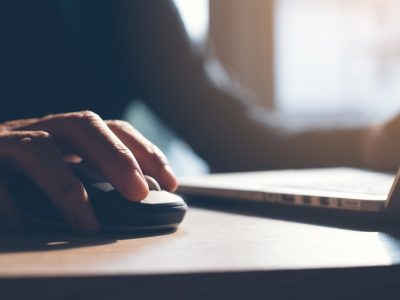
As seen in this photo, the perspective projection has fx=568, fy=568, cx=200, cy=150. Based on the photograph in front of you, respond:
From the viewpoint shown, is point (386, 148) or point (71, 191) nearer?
point (71, 191)

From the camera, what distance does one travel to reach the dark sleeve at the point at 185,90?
135 cm

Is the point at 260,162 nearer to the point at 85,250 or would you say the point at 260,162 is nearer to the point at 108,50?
the point at 108,50

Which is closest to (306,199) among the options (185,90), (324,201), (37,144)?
(324,201)

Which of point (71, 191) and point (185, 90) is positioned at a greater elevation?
point (71, 191)

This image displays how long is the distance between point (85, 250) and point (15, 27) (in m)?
0.92

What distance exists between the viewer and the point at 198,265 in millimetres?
319

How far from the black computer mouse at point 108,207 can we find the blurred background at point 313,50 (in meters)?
1.57

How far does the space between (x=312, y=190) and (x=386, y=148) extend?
0.35 metres

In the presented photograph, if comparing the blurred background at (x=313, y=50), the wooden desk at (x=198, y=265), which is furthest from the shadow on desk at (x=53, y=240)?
the blurred background at (x=313, y=50)

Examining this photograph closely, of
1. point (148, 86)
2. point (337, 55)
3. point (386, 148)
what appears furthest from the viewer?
point (337, 55)

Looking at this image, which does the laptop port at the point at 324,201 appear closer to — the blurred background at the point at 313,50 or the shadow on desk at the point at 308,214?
the shadow on desk at the point at 308,214

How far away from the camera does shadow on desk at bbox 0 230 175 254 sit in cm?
39

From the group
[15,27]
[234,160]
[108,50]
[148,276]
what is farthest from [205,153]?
[148,276]

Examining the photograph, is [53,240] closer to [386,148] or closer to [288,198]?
[288,198]
